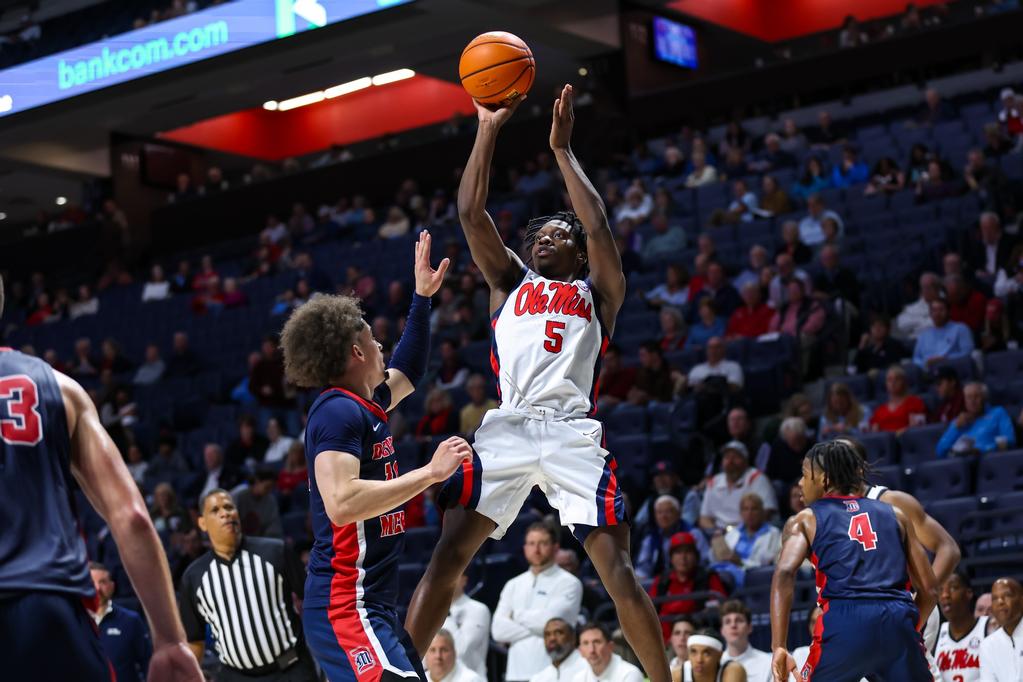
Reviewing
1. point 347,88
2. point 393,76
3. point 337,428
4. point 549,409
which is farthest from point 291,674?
point 347,88

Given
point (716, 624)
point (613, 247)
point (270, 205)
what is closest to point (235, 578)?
point (613, 247)

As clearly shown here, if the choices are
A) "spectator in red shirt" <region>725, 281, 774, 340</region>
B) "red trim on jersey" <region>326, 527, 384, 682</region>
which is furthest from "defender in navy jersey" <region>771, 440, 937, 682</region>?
"spectator in red shirt" <region>725, 281, 774, 340</region>

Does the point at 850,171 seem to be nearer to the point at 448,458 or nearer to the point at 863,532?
the point at 863,532

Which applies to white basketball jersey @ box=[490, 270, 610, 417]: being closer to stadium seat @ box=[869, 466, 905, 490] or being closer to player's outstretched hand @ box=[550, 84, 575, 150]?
player's outstretched hand @ box=[550, 84, 575, 150]

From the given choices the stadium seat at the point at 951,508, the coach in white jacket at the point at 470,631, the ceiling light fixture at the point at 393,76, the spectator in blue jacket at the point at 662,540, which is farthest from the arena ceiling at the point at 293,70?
the stadium seat at the point at 951,508

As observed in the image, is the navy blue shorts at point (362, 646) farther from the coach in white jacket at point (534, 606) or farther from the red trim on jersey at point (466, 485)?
the coach in white jacket at point (534, 606)

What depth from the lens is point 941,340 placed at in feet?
33.6

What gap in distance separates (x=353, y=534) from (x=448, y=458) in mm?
467

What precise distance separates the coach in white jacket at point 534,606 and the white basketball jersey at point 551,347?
11.7ft

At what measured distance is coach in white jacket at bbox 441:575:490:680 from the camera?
8.41 metres

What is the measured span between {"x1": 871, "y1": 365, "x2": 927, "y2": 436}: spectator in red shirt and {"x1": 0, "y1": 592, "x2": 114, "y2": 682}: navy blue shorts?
25.1 feet

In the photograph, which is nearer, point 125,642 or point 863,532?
point 863,532

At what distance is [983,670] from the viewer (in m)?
6.92

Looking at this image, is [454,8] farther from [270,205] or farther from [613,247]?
[613,247]
